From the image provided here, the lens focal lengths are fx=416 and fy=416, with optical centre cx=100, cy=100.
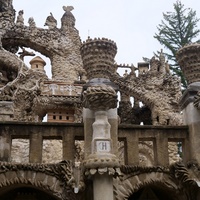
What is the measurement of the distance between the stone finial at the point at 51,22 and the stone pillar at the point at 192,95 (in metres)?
22.4

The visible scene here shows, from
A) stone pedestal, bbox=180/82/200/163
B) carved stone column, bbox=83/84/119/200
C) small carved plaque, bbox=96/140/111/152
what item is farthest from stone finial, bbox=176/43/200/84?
small carved plaque, bbox=96/140/111/152

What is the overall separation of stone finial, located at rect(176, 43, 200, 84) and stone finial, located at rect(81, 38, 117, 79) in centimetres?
196

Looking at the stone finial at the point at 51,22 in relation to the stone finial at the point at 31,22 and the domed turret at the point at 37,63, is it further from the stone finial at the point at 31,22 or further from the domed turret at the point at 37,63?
the domed turret at the point at 37,63

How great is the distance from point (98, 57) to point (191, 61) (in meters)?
2.41

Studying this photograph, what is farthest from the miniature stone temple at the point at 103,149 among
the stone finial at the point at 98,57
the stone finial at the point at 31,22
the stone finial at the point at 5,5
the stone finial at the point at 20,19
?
the stone finial at the point at 5,5

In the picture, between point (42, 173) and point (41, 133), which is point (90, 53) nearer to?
point (41, 133)

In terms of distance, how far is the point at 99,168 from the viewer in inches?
323

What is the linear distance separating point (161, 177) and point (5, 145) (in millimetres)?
3550

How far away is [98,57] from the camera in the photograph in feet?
31.7

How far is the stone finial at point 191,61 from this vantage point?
33.8 feet

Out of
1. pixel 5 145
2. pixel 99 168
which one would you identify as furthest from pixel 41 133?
pixel 99 168

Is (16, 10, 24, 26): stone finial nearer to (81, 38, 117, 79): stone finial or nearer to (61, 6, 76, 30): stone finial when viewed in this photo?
(61, 6, 76, 30): stone finial

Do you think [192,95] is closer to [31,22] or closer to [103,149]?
[103,149]

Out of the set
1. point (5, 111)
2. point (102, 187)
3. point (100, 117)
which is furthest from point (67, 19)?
point (102, 187)
